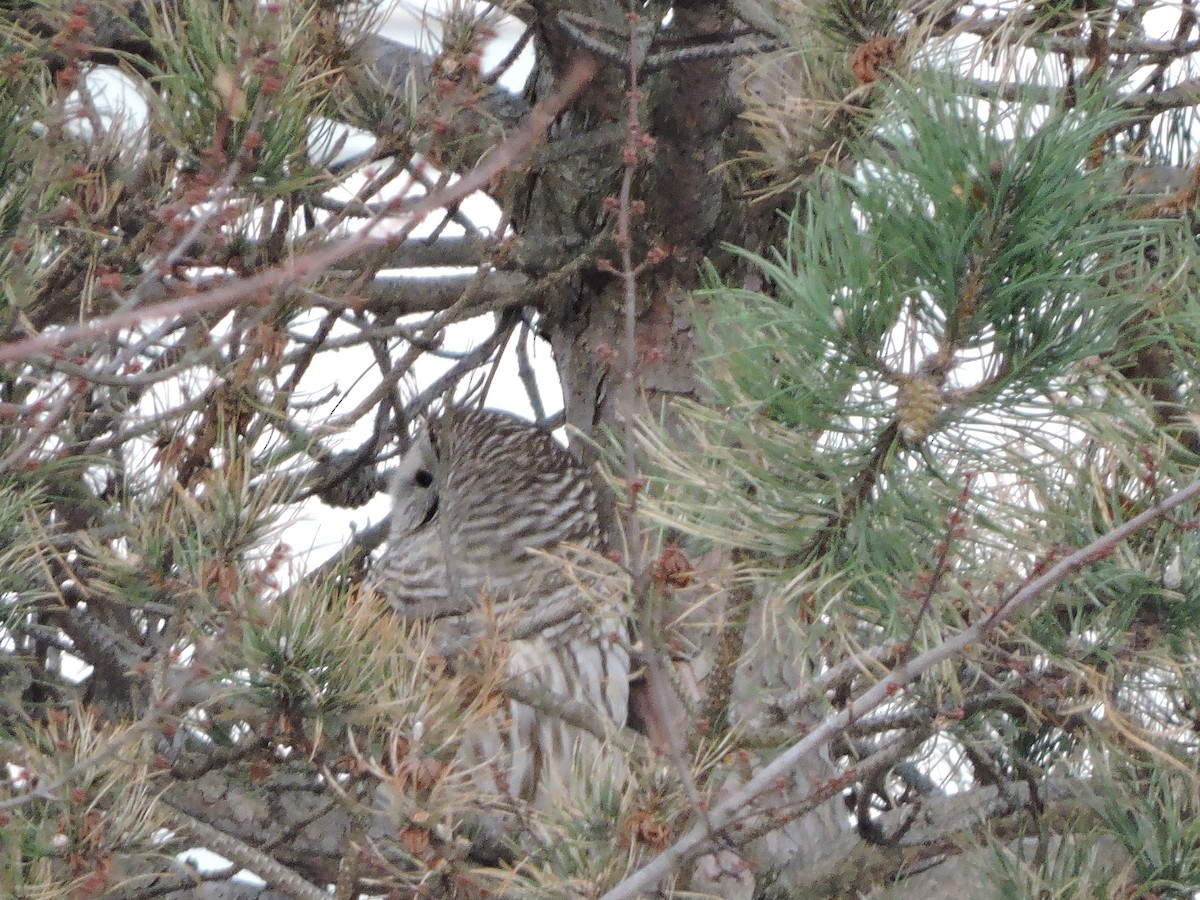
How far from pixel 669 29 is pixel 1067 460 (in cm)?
119

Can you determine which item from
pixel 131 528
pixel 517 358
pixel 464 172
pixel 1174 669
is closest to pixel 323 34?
pixel 464 172

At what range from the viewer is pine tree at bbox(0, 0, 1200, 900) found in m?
1.40

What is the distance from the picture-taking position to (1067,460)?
1.51 meters

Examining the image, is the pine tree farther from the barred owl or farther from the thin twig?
the barred owl

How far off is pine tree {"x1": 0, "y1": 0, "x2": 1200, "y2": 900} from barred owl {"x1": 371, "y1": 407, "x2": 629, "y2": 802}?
0.39 meters

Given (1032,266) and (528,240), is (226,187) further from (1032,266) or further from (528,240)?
(528,240)

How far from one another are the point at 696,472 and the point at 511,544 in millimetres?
1257

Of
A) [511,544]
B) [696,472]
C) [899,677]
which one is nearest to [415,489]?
[511,544]

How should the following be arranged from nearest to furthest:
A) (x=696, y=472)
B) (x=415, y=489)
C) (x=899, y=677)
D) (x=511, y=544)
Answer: (x=899, y=677) → (x=696, y=472) → (x=511, y=544) → (x=415, y=489)

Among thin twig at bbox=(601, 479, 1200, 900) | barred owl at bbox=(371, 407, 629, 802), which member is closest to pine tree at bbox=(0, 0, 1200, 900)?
thin twig at bbox=(601, 479, 1200, 900)

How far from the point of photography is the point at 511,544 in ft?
9.29

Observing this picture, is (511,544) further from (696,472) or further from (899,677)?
(899,677)

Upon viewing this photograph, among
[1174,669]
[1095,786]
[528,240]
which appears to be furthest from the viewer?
[528,240]

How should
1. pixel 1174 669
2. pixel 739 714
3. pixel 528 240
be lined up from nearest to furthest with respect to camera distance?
pixel 1174 669 < pixel 739 714 < pixel 528 240
